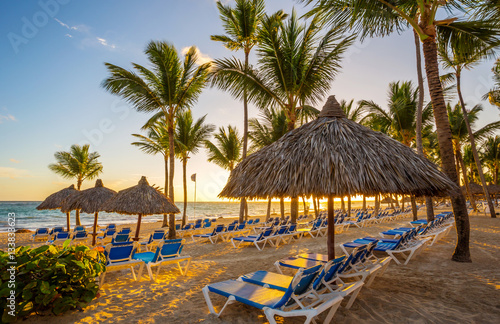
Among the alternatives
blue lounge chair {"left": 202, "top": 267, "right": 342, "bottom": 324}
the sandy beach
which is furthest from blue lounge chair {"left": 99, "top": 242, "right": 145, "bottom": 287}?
blue lounge chair {"left": 202, "top": 267, "right": 342, "bottom": 324}

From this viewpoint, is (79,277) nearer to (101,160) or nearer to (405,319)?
(405,319)

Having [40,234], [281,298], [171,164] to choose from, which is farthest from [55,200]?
[281,298]

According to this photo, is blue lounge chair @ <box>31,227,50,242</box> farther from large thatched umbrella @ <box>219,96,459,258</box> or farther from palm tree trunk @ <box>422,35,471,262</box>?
palm tree trunk @ <box>422,35,471,262</box>

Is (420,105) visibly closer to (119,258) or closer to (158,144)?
(119,258)

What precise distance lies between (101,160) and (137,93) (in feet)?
58.0

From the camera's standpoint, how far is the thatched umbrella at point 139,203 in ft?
30.5

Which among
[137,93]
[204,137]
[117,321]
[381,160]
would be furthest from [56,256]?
[204,137]

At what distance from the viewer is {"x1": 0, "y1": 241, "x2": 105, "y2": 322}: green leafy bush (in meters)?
3.15

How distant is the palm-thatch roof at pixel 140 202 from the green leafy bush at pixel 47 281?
5.55m

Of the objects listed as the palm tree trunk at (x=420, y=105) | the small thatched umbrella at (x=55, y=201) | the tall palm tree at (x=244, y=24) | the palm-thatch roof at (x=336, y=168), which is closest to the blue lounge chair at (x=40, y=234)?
the small thatched umbrella at (x=55, y=201)

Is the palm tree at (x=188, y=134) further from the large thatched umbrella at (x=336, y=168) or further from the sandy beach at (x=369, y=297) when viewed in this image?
the large thatched umbrella at (x=336, y=168)

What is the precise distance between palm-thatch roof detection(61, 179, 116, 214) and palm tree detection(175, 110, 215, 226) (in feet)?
23.6

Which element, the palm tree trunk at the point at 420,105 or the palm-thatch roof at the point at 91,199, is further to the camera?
the palm tree trunk at the point at 420,105

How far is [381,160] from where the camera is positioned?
406cm
